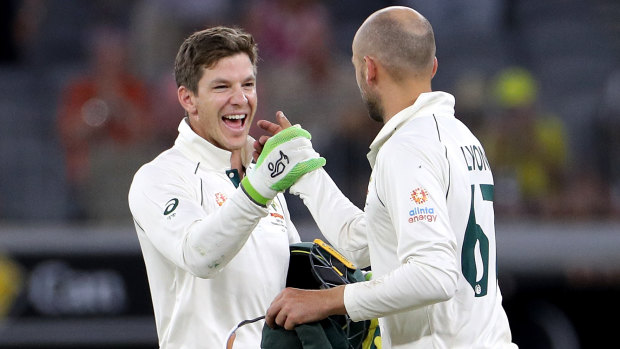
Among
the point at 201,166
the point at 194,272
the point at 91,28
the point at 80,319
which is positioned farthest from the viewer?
the point at 91,28

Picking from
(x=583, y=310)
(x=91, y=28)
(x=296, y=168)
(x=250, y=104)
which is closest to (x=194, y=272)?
(x=296, y=168)

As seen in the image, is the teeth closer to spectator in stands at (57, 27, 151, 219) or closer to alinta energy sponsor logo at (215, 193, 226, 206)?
alinta energy sponsor logo at (215, 193, 226, 206)

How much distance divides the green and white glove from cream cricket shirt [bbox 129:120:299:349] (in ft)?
0.17

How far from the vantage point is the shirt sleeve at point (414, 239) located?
3506 mm

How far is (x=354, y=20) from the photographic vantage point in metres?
10.9

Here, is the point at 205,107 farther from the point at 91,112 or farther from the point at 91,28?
the point at 91,28

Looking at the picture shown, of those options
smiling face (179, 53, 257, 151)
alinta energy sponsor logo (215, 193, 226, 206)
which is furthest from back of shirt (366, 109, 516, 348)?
smiling face (179, 53, 257, 151)

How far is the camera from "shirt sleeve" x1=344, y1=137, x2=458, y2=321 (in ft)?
11.5

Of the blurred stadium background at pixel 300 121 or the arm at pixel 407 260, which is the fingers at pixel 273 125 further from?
the blurred stadium background at pixel 300 121

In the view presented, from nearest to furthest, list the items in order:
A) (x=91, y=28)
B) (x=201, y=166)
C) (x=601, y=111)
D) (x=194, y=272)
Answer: (x=194, y=272), (x=201, y=166), (x=601, y=111), (x=91, y=28)

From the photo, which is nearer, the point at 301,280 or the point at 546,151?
the point at 301,280

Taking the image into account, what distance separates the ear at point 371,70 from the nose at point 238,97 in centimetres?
67

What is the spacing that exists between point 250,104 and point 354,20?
6578 mm

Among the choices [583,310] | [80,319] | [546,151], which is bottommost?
[583,310]
